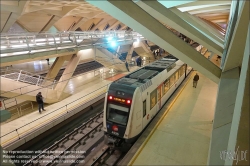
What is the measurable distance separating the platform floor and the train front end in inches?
41.3

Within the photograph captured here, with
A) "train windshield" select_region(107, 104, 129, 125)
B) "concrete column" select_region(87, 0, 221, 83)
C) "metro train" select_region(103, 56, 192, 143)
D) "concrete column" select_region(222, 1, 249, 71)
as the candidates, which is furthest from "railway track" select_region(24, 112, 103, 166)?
"concrete column" select_region(222, 1, 249, 71)

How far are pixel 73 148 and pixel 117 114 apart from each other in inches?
113

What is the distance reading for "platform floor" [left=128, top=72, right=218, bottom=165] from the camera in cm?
600

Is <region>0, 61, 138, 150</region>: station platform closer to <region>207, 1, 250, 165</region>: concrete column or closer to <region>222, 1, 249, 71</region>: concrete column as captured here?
<region>207, 1, 250, 165</region>: concrete column

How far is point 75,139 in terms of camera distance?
8617mm

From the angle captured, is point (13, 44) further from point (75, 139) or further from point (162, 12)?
point (162, 12)

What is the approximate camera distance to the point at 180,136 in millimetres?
7270

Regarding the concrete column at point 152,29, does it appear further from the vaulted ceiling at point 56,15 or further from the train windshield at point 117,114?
the train windshield at point 117,114

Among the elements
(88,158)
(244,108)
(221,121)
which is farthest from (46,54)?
(244,108)

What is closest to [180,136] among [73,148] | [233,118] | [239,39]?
[73,148]

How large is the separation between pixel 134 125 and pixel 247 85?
633cm

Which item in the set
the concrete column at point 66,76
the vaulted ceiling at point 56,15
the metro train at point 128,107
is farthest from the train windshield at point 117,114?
the concrete column at point 66,76

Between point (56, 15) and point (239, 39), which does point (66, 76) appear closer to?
point (239, 39)

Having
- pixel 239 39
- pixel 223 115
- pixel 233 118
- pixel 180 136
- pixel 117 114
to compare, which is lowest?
pixel 180 136
